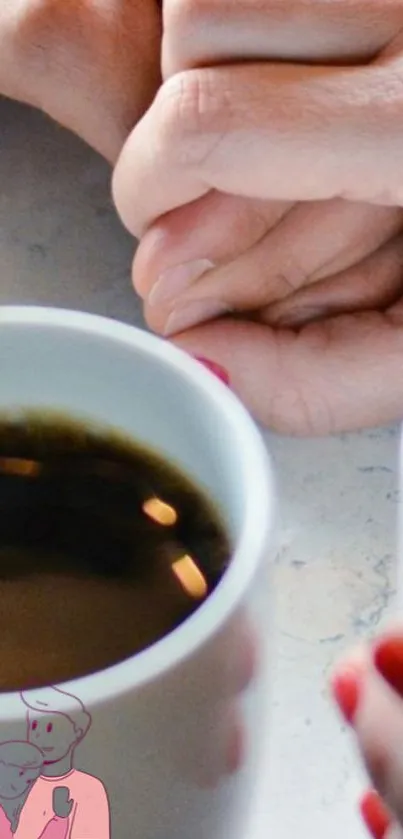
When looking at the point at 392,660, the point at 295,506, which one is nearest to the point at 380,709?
the point at 392,660

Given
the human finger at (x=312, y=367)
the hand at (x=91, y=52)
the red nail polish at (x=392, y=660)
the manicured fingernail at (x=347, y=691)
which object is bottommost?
the human finger at (x=312, y=367)

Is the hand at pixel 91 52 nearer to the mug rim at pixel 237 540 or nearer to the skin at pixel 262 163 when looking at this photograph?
the skin at pixel 262 163

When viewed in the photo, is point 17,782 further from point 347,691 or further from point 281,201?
point 281,201

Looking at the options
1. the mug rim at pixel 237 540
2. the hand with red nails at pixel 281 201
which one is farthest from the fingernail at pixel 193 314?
the mug rim at pixel 237 540

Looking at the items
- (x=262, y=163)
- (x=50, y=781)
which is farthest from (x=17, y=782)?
(x=262, y=163)

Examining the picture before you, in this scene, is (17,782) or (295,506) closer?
(17,782)

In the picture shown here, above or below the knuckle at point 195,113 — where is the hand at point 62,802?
below
